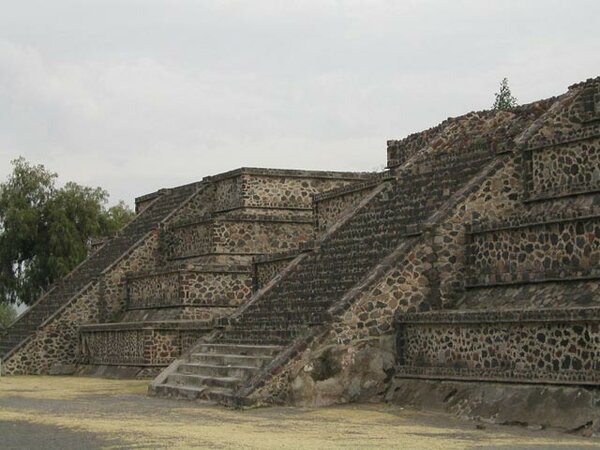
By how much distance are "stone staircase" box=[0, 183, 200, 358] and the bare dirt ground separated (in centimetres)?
1111

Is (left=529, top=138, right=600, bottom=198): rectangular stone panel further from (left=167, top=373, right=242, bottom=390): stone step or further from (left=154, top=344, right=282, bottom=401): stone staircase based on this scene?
(left=167, top=373, right=242, bottom=390): stone step

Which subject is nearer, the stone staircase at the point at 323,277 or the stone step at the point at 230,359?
the stone step at the point at 230,359

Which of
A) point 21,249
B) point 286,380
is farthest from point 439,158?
point 21,249

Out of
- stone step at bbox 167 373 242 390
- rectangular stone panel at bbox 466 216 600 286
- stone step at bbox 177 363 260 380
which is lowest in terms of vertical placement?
stone step at bbox 167 373 242 390

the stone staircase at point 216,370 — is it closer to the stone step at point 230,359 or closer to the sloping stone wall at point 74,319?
the stone step at point 230,359

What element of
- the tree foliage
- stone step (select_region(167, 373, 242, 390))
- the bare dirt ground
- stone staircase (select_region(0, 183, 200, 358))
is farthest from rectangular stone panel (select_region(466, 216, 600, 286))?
the tree foliage

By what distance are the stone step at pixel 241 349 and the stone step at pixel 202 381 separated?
2.31 ft

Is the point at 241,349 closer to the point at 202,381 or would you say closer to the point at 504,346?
the point at 202,381

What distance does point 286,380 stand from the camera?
55.4 feet

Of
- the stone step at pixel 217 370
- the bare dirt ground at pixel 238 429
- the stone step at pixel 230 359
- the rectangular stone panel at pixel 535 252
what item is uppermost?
the rectangular stone panel at pixel 535 252

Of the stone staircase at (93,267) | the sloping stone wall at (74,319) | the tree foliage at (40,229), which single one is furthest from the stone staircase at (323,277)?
the tree foliage at (40,229)

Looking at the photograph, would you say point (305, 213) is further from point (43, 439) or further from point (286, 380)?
point (43, 439)

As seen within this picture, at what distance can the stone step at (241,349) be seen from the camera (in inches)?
724

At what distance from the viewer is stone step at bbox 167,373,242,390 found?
18.0m
